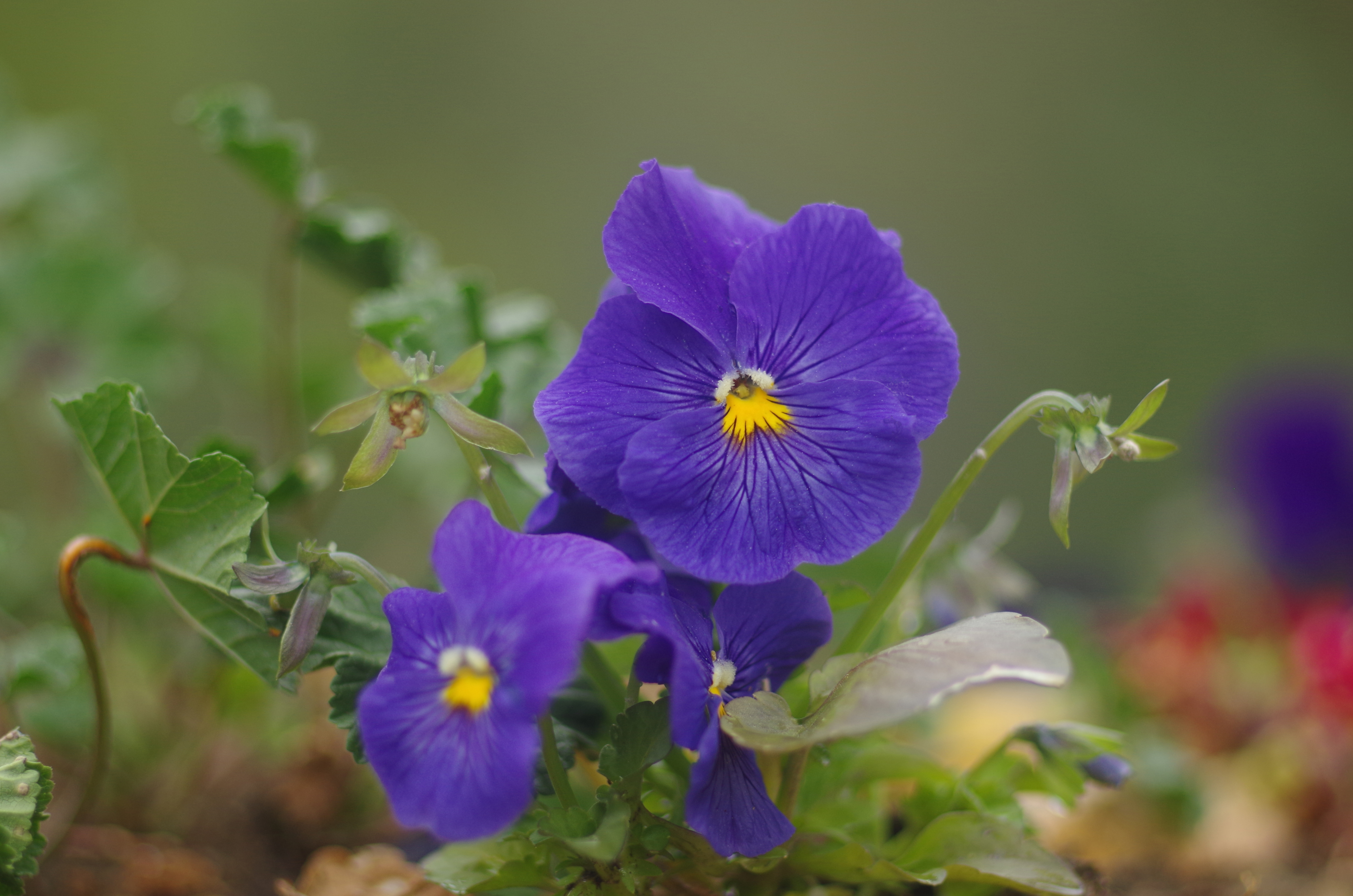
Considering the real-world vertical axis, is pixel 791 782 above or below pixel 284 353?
below

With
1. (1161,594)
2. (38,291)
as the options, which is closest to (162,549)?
(38,291)

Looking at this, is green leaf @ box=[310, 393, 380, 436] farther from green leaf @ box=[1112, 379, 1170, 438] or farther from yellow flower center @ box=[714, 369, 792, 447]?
green leaf @ box=[1112, 379, 1170, 438]

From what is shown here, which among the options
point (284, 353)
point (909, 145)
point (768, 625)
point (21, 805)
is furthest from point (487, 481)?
point (909, 145)

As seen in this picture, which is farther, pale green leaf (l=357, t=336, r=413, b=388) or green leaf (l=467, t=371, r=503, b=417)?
green leaf (l=467, t=371, r=503, b=417)

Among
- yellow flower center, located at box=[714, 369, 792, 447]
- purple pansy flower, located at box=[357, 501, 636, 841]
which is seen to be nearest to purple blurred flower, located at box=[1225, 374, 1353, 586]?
yellow flower center, located at box=[714, 369, 792, 447]

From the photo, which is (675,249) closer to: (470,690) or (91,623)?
(470,690)

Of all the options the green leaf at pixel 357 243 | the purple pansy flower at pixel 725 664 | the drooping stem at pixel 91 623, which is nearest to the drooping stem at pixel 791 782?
the purple pansy flower at pixel 725 664

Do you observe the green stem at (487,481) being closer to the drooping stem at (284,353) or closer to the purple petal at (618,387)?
the purple petal at (618,387)
